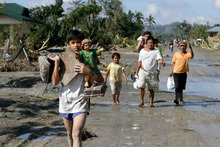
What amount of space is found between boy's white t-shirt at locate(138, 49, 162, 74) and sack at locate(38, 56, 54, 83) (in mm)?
5056

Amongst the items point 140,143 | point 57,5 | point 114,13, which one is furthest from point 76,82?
point 114,13

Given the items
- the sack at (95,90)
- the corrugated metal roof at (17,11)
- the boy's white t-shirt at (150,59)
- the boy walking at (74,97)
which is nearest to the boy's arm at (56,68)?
the boy walking at (74,97)

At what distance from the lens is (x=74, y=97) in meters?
4.31

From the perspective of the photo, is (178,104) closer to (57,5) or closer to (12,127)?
(12,127)

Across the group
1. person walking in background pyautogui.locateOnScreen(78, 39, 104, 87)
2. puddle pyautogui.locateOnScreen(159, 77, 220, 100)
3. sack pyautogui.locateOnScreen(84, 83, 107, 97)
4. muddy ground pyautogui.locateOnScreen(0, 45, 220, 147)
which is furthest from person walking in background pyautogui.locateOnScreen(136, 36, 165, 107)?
sack pyautogui.locateOnScreen(84, 83, 107, 97)

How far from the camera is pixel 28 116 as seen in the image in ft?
25.4

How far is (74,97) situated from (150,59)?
504cm

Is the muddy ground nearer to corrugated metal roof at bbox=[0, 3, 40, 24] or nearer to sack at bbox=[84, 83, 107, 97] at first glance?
sack at bbox=[84, 83, 107, 97]

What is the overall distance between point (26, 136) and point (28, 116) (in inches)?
71.5

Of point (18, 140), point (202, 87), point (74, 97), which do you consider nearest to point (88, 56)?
point (74, 97)

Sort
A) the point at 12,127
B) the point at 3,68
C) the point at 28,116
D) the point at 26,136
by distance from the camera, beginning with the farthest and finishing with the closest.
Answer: the point at 3,68 < the point at 28,116 < the point at 12,127 < the point at 26,136

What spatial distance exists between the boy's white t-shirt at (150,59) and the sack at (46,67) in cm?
506

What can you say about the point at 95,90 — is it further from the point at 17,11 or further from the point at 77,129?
the point at 17,11

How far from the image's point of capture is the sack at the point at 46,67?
13.9ft
